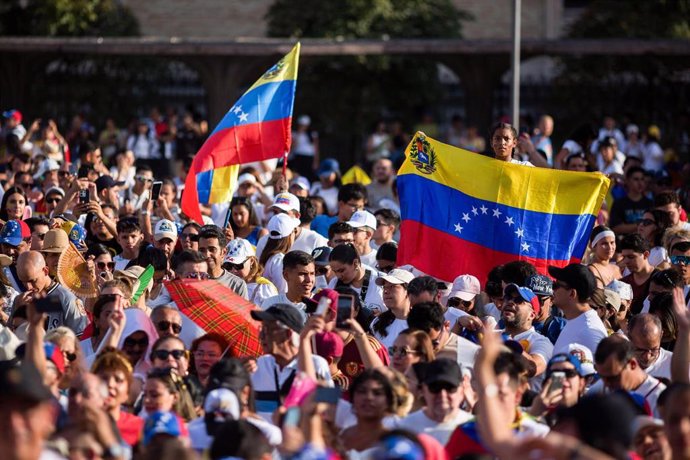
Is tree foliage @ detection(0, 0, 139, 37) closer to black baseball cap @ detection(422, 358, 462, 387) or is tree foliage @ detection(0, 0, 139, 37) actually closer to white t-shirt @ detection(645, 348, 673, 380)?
white t-shirt @ detection(645, 348, 673, 380)

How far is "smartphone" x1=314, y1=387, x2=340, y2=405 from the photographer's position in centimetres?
738

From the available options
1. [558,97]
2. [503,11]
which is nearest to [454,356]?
[558,97]

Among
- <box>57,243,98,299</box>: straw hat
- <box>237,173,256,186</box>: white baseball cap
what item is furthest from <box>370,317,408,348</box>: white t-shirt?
<box>237,173,256,186</box>: white baseball cap

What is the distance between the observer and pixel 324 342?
9.04m

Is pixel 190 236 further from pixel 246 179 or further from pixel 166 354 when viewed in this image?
pixel 166 354

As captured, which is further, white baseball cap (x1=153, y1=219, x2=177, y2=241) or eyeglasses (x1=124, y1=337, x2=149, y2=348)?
white baseball cap (x1=153, y1=219, x2=177, y2=241)

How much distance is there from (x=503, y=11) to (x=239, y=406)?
29614mm

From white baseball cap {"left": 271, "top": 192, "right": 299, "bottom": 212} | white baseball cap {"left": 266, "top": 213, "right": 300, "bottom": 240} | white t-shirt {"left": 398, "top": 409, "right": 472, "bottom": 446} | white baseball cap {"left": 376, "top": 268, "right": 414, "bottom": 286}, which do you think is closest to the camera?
white t-shirt {"left": 398, "top": 409, "right": 472, "bottom": 446}

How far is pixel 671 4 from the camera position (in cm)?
2886

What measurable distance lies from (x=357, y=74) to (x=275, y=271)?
1743 centimetres

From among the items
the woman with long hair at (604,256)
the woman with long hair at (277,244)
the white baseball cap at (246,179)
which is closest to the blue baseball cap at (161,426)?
the woman with long hair at (277,244)

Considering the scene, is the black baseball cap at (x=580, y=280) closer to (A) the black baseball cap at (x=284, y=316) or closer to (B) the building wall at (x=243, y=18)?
(A) the black baseball cap at (x=284, y=316)

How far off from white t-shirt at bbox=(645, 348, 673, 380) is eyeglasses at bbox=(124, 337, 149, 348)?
10.2 feet

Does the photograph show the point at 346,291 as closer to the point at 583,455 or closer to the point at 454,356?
the point at 454,356
